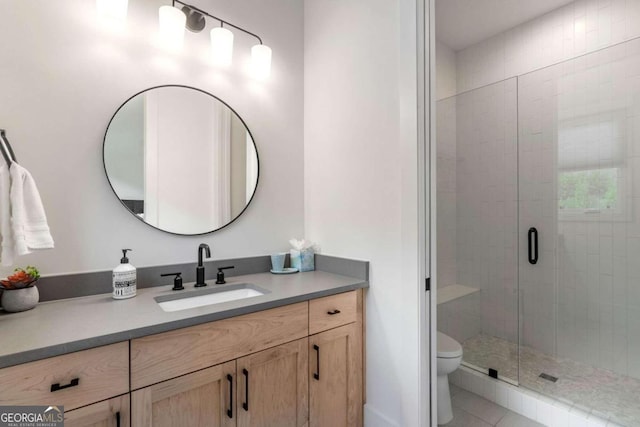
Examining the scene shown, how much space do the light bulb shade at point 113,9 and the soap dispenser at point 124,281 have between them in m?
1.08

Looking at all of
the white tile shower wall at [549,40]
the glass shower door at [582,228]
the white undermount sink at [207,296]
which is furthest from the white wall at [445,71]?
the white undermount sink at [207,296]

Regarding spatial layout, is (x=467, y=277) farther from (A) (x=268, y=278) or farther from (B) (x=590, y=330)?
(A) (x=268, y=278)

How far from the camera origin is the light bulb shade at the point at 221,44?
1635 mm

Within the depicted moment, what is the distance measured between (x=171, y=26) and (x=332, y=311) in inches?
63.9

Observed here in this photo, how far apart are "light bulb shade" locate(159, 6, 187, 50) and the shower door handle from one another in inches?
107

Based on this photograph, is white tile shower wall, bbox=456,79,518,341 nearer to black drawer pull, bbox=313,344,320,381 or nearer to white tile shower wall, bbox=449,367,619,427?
white tile shower wall, bbox=449,367,619,427

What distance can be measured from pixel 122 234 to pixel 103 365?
0.70m

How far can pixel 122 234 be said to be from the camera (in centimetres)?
142

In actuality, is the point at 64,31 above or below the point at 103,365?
above

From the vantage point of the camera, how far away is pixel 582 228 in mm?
2150

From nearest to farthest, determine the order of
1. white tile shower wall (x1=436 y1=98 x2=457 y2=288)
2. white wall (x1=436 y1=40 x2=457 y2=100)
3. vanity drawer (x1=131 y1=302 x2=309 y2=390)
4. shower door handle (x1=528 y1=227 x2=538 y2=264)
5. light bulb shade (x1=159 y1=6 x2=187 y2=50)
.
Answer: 1. vanity drawer (x1=131 y1=302 x2=309 y2=390)
2. light bulb shade (x1=159 y1=6 x2=187 y2=50)
3. white tile shower wall (x1=436 y1=98 x2=457 y2=288)
4. shower door handle (x1=528 y1=227 x2=538 y2=264)
5. white wall (x1=436 y1=40 x2=457 y2=100)

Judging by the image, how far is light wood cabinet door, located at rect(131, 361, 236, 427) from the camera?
38.1 inches

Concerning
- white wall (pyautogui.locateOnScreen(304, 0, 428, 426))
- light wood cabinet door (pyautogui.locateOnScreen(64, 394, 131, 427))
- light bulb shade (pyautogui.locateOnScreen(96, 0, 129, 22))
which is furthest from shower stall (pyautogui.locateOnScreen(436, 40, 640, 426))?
light bulb shade (pyautogui.locateOnScreen(96, 0, 129, 22))

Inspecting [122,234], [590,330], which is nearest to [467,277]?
[590,330]
